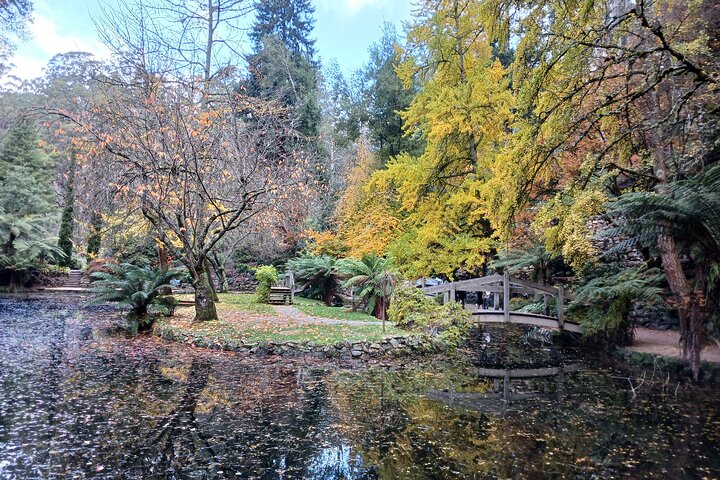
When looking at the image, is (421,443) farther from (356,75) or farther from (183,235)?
(356,75)

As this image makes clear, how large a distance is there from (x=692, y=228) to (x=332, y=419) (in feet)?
20.2

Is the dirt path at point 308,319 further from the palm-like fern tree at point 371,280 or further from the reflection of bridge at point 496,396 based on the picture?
the reflection of bridge at point 496,396

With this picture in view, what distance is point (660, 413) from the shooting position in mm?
5559

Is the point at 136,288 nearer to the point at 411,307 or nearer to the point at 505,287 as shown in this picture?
the point at 411,307

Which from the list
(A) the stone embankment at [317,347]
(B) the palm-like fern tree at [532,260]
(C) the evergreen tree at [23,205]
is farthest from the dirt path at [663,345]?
(C) the evergreen tree at [23,205]

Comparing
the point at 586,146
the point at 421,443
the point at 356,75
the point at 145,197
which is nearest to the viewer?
the point at 421,443

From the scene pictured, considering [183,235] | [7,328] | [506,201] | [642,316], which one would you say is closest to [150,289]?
[183,235]

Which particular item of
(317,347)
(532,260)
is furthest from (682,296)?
(317,347)

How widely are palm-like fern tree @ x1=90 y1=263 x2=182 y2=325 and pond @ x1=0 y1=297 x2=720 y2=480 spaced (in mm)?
2178

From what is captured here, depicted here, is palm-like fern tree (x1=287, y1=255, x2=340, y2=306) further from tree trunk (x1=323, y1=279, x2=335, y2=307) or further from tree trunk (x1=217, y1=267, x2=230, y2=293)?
tree trunk (x1=217, y1=267, x2=230, y2=293)

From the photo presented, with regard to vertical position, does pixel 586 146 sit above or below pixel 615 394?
above

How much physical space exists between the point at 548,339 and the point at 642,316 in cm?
229

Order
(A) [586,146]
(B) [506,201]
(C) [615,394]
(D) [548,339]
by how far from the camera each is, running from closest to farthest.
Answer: (C) [615,394] < (B) [506,201] < (A) [586,146] < (D) [548,339]

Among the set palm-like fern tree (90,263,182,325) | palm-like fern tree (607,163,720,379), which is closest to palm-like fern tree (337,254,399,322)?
palm-like fern tree (90,263,182,325)
